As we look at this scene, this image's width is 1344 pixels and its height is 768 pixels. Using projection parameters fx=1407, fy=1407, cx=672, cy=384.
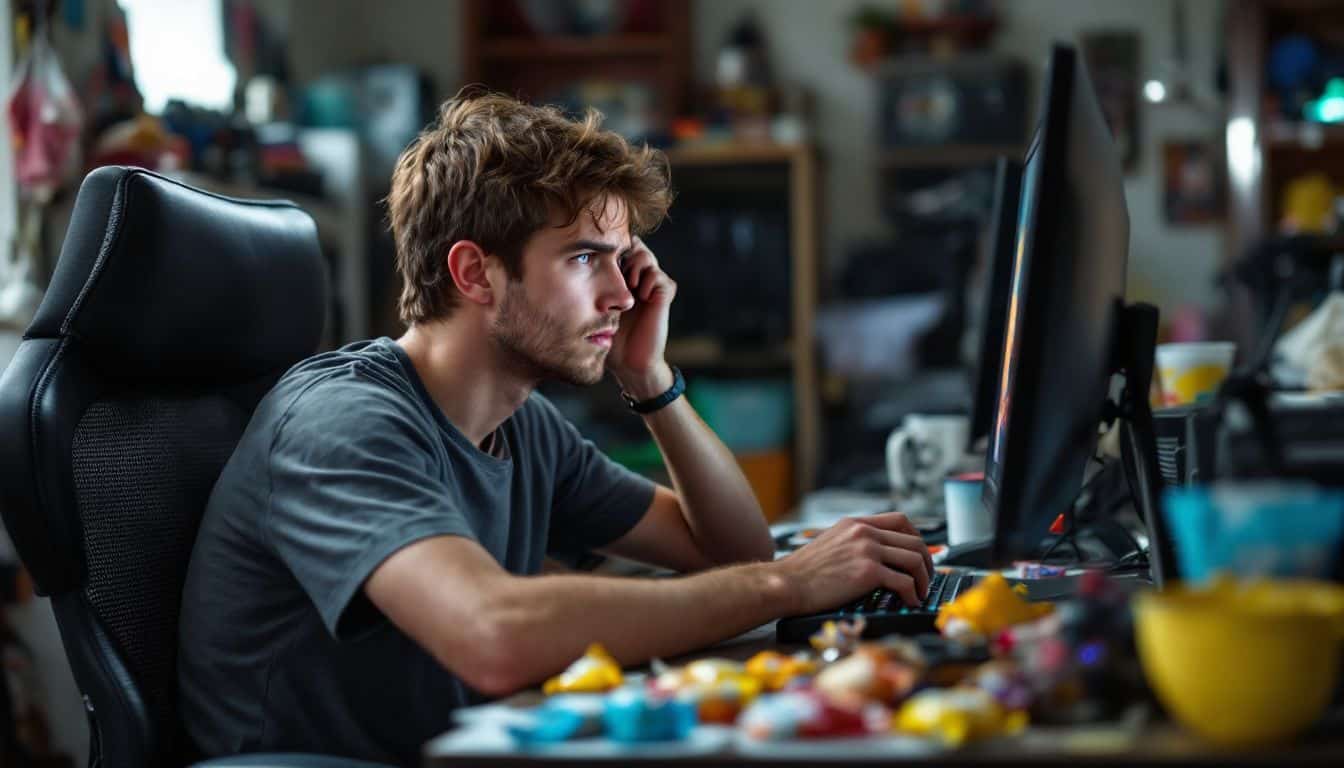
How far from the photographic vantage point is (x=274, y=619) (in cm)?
117

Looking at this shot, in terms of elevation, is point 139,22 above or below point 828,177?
above

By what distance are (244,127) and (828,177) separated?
2010 millimetres

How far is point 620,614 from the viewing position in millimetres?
987

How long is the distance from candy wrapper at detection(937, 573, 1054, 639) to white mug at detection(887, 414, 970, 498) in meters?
0.92

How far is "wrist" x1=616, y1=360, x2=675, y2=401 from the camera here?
1572 millimetres

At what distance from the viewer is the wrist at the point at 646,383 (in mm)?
1572

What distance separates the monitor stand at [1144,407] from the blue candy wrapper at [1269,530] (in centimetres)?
34

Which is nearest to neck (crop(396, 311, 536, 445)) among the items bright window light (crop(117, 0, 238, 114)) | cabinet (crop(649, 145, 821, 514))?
bright window light (crop(117, 0, 238, 114))

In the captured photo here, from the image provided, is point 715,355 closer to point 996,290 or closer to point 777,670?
point 996,290

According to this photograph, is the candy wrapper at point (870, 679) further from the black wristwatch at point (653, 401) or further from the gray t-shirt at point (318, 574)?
the black wristwatch at point (653, 401)

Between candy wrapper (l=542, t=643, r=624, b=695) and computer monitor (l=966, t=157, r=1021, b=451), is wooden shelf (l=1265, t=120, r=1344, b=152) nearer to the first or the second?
computer monitor (l=966, t=157, r=1021, b=451)

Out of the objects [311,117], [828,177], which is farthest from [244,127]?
[828,177]

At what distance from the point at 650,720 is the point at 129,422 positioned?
71cm

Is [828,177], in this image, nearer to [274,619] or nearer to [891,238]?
[891,238]
